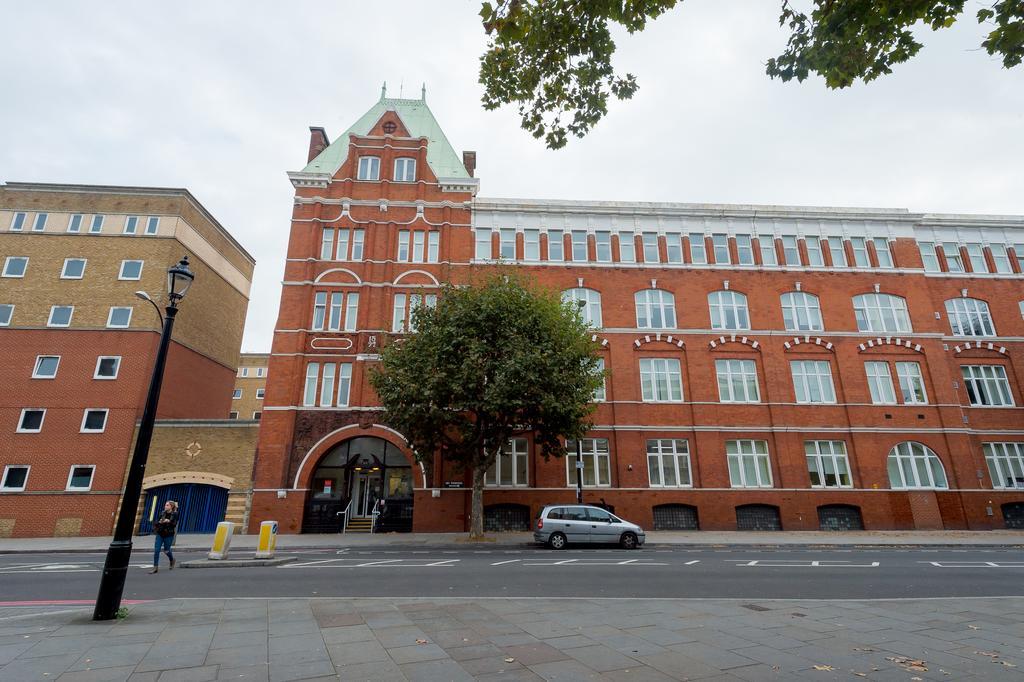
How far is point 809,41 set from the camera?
6016mm

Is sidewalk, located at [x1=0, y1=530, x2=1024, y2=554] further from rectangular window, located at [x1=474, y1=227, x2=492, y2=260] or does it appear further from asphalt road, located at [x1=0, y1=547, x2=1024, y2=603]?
rectangular window, located at [x1=474, y1=227, x2=492, y2=260]

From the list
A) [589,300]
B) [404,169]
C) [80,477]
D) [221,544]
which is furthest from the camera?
[404,169]

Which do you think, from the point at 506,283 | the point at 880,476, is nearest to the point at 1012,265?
the point at 880,476

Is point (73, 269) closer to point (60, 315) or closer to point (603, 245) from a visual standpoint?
point (60, 315)

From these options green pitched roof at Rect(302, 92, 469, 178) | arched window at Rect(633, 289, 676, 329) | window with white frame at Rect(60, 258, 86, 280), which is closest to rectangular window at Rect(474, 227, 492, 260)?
green pitched roof at Rect(302, 92, 469, 178)

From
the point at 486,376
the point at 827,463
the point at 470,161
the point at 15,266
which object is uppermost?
the point at 470,161

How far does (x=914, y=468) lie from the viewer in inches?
1061

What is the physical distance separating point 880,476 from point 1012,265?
57.4 feet

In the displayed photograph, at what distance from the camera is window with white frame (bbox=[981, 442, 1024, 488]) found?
2709cm

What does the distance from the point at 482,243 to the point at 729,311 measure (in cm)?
1552

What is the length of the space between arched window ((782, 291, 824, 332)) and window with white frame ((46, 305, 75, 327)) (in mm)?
41142

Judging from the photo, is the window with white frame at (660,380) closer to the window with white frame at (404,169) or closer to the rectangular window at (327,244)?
the window with white frame at (404,169)

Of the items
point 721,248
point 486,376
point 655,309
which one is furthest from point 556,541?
point 721,248

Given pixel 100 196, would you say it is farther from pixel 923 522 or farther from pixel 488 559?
pixel 923 522
